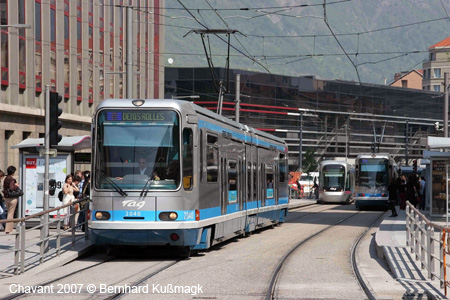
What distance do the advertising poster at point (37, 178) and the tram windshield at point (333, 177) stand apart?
3172cm

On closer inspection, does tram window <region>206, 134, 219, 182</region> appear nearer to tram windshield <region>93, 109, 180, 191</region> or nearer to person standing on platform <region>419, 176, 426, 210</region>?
tram windshield <region>93, 109, 180, 191</region>

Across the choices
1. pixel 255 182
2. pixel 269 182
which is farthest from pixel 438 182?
pixel 255 182

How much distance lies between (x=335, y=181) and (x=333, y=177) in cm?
41

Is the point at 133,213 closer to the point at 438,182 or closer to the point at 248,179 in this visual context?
the point at 248,179

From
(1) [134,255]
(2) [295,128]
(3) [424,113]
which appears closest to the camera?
(1) [134,255]

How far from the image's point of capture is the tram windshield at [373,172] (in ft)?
142

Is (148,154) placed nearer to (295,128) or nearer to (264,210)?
(264,210)

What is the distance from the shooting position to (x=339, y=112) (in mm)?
105500

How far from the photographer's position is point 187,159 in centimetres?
1554

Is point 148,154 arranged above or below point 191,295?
above

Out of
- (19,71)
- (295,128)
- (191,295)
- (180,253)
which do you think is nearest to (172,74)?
(295,128)

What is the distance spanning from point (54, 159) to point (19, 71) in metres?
15.1

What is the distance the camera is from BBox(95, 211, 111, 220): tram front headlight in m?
15.4

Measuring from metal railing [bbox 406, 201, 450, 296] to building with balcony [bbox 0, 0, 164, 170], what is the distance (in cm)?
1525
